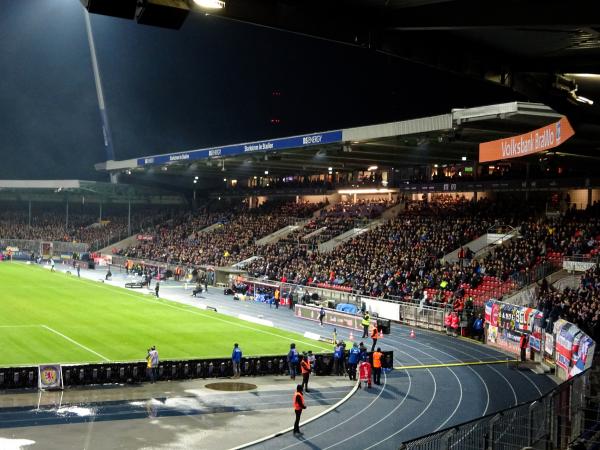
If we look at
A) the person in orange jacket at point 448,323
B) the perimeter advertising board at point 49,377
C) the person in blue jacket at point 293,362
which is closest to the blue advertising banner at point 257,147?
the person in orange jacket at point 448,323

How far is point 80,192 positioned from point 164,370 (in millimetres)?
68895

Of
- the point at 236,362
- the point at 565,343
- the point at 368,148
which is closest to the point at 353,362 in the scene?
the point at 236,362

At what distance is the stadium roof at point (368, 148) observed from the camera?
112 feet

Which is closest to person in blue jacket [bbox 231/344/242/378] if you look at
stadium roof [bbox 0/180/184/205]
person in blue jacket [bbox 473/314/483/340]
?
person in blue jacket [bbox 473/314/483/340]

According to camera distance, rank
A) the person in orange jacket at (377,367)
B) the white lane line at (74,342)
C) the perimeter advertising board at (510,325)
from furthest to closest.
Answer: the perimeter advertising board at (510,325)
the white lane line at (74,342)
the person in orange jacket at (377,367)

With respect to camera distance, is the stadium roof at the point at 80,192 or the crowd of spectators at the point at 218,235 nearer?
the crowd of spectators at the point at 218,235

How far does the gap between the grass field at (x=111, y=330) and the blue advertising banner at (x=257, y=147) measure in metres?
13.3

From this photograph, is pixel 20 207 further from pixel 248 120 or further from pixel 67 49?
pixel 248 120

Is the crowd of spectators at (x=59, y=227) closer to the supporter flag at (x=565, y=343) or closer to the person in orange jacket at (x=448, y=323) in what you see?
the person in orange jacket at (x=448, y=323)

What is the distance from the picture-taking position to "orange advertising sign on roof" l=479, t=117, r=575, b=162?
45.3 ft

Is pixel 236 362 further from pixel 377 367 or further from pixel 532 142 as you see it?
pixel 532 142

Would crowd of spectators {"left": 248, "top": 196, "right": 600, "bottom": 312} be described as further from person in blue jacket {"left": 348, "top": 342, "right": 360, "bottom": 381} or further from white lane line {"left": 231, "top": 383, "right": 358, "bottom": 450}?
white lane line {"left": 231, "top": 383, "right": 358, "bottom": 450}

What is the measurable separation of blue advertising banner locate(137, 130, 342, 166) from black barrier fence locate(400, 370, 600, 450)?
32.7 meters

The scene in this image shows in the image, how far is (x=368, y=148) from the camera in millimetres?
48281
